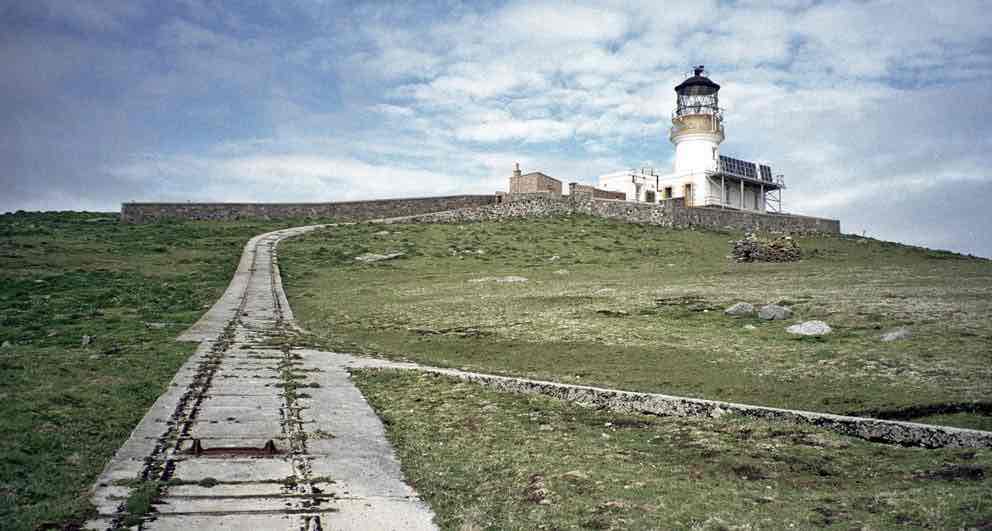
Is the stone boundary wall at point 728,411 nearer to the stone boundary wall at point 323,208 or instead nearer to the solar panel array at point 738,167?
the stone boundary wall at point 323,208

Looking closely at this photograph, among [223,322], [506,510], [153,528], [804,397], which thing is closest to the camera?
[153,528]

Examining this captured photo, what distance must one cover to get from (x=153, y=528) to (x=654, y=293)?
20664 millimetres

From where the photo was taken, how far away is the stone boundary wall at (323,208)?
60.0 m

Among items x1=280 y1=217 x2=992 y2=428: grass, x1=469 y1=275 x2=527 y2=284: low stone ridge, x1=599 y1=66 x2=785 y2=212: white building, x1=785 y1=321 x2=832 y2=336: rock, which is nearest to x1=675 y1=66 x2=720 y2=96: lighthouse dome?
x1=599 y1=66 x2=785 y2=212: white building

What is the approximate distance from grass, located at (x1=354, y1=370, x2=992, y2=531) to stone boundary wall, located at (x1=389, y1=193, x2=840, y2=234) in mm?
47380

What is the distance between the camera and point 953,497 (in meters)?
6.66

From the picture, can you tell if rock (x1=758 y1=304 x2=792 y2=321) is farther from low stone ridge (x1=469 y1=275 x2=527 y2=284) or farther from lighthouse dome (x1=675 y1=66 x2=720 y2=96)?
lighthouse dome (x1=675 y1=66 x2=720 y2=96)

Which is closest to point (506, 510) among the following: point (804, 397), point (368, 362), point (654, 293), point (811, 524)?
point (811, 524)

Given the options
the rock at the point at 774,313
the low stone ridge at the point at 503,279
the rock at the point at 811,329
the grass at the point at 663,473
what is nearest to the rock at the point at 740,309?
the rock at the point at 774,313

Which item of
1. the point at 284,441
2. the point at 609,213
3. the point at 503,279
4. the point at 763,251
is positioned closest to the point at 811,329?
the point at 284,441

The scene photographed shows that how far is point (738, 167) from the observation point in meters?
70.3

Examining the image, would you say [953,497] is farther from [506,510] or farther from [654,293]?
[654,293]

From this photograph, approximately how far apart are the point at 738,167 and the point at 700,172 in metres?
5.18

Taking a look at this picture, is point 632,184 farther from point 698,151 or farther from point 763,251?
point 763,251
